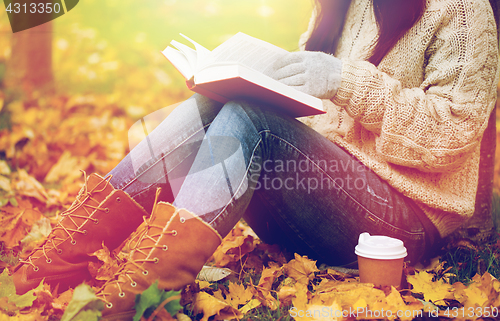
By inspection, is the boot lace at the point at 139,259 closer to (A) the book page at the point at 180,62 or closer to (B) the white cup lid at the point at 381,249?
(A) the book page at the point at 180,62

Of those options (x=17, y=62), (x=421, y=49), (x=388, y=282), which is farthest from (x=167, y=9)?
(x=388, y=282)

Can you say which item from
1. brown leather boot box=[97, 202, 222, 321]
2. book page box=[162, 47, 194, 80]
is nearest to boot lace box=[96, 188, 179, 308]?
brown leather boot box=[97, 202, 222, 321]

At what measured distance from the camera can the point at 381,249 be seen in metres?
0.92

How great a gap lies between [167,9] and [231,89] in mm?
4842

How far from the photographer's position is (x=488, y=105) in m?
1.08

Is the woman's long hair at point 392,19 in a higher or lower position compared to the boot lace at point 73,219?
higher

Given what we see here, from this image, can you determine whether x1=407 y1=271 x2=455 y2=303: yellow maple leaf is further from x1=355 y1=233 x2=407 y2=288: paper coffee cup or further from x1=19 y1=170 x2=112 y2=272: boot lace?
x1=19 y1=170 x2=112 y2=272: boot lace

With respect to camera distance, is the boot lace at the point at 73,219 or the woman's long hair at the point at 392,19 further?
the woman's long hair at the point at 392,19

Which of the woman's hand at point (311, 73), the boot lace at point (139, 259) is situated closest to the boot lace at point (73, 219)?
the boot lace at point (139, 259)

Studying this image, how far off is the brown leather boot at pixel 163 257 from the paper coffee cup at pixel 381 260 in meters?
0.41

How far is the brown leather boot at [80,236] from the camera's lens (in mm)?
978

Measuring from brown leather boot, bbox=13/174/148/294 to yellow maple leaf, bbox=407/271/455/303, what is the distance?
809 mm

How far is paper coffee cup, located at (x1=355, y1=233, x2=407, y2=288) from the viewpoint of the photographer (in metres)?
0.93

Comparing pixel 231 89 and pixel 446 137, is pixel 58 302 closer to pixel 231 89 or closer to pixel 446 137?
pixel 231 89
